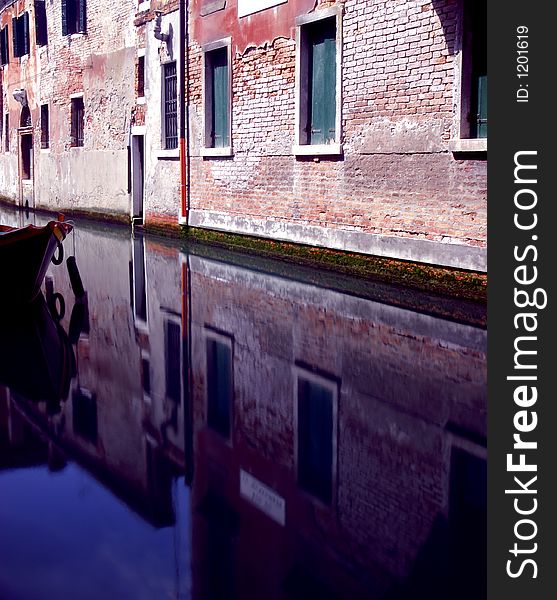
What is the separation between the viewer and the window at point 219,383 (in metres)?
5.04

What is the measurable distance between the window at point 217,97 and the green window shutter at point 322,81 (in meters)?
2.61

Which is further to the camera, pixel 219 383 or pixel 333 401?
pixel 219 383

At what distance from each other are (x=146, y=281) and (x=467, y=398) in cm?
647

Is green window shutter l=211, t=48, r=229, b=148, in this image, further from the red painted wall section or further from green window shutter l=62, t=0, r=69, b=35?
green window shutter l=62, t=0, r=69, b=35

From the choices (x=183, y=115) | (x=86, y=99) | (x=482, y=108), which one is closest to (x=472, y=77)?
(x=482, y=108)

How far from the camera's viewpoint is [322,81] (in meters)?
12.3

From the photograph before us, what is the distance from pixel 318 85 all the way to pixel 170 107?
587 centimetres

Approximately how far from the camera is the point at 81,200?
2350 centimetres

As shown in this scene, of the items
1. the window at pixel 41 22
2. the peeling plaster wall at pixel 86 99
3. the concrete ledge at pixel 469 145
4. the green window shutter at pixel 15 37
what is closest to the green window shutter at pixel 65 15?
the peeling plaster wall at pixel 86 99

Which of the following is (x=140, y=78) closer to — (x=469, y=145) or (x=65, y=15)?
(x=65, y=15)

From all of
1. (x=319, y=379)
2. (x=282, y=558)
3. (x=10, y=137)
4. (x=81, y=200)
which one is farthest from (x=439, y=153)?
(x=10, y=137)

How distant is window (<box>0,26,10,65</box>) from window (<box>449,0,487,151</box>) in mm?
24062

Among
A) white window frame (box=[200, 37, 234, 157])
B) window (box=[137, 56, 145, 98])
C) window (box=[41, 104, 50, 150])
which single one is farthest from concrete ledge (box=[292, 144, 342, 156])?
window (box=[41, 104, 50, 150])

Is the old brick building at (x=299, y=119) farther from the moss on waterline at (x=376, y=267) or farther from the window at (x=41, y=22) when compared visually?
the window at (x=41, y=22)
